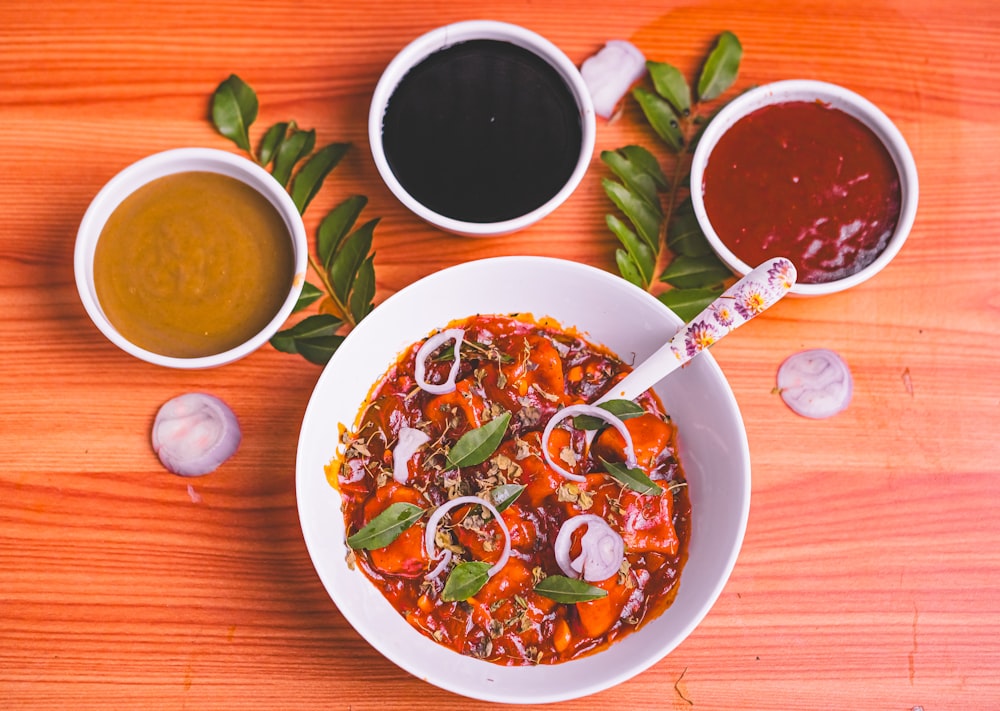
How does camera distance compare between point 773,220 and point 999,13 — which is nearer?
point 773,220

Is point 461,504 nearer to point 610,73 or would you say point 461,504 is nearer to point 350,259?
point 350,259

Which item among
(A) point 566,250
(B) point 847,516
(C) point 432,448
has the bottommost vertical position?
Answer: (B) point 847,516

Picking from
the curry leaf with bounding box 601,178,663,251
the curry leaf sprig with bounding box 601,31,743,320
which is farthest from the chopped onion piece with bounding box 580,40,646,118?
the curry leaf with bounding box 601,178,663,251

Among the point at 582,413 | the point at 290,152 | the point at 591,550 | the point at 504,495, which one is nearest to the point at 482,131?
the point at 290,152

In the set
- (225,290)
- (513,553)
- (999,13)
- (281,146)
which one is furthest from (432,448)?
(999,13)

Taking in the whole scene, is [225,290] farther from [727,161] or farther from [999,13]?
[999,13]

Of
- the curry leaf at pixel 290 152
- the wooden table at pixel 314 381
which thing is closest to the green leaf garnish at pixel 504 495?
the wooden table at pixel 314 381

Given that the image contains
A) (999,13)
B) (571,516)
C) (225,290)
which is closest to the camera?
(571,516)
